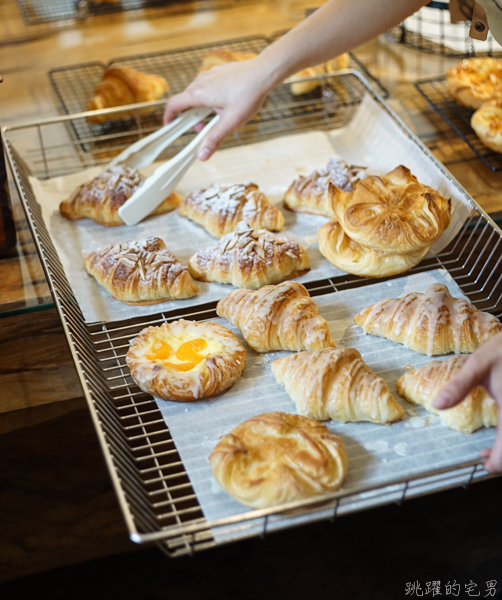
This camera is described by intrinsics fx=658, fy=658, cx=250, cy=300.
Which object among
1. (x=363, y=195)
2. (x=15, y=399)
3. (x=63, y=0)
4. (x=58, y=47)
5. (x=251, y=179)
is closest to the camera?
(x=15, y=399)

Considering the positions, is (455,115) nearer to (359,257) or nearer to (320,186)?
(320,186)

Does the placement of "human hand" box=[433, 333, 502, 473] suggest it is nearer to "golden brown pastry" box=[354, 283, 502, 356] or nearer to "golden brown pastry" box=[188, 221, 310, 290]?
"golden brown pastry" box=[354, 283, 502, 356]

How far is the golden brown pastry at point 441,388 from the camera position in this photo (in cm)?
154

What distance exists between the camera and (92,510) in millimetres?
2213

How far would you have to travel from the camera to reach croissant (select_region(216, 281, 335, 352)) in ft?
5.81

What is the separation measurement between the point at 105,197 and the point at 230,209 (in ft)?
1.40

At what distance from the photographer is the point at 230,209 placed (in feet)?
7.25

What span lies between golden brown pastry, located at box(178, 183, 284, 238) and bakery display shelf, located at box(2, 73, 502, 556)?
0.31 m

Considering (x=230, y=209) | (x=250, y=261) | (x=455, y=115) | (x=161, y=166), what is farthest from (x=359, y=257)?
(x=455, y=115)

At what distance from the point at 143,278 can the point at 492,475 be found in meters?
1.09

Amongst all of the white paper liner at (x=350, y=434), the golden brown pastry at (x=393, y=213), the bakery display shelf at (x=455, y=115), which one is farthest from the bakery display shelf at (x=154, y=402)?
the bakery display shelf at (x=455, y=115)

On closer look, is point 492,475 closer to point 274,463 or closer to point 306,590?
point 274,463

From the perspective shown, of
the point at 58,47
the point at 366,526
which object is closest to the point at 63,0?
the point at 58,47

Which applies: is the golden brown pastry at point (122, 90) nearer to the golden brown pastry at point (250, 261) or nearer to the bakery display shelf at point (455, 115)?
the golden brown pastry at point (250, 261)
